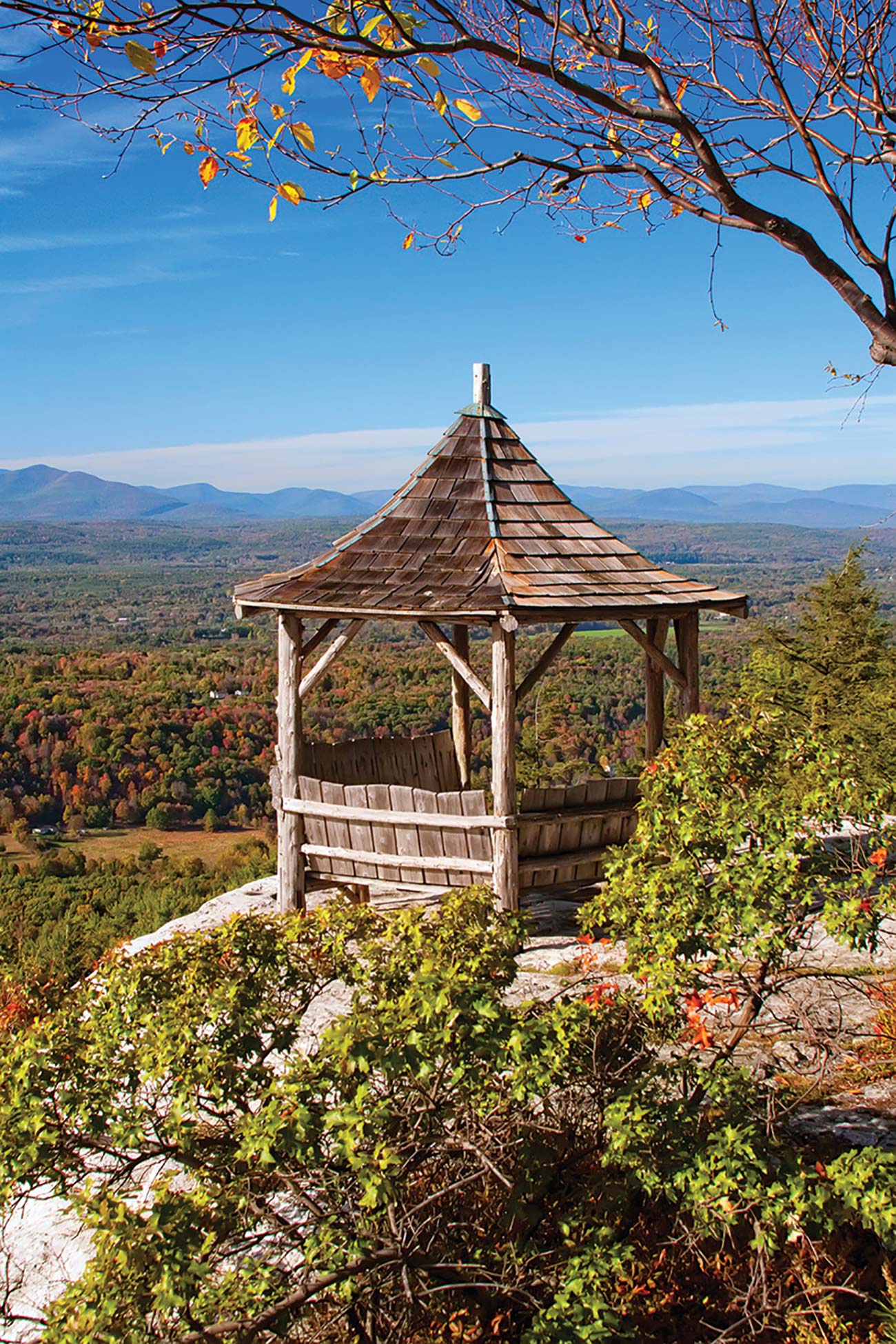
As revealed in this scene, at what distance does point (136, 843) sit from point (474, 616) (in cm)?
2227

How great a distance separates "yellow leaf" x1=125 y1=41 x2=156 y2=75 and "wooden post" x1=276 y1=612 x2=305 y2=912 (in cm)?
571

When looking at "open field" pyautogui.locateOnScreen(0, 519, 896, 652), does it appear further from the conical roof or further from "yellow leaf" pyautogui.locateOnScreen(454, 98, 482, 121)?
"yellow leaf" pyautogui.locateOnScreen(454, 98, 482, 121)

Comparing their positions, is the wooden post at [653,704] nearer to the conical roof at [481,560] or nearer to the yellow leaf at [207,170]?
the conical roof at [481,560]

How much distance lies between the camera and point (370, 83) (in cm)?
372

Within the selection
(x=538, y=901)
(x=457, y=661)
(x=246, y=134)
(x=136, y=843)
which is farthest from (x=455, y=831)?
(x=136, y=843)

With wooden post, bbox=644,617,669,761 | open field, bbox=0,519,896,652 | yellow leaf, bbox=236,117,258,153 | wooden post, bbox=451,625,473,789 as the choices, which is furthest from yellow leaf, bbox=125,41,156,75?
open field, bbox=0,519,896,652

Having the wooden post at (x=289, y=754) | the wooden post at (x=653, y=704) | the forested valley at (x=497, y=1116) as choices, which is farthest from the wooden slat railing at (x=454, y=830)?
the forested valley at (x=497, y=1116)

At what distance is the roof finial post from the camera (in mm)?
9516

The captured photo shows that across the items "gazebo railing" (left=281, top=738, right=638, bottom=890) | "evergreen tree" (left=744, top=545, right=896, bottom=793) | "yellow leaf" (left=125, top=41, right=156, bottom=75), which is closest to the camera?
"yellow leaf" (left=125, top=41, right=156, bottom=75)

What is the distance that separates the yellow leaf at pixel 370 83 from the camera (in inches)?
145

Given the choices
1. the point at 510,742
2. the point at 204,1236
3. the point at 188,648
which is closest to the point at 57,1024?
the point at 204,1236

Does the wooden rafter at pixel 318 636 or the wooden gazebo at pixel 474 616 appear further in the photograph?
the wooden rafter at pixel 318 636

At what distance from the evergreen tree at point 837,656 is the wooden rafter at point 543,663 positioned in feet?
23.5

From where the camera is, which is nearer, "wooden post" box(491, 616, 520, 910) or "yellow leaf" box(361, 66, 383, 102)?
"yellow leaf" box(361, 66, 383, 102)
